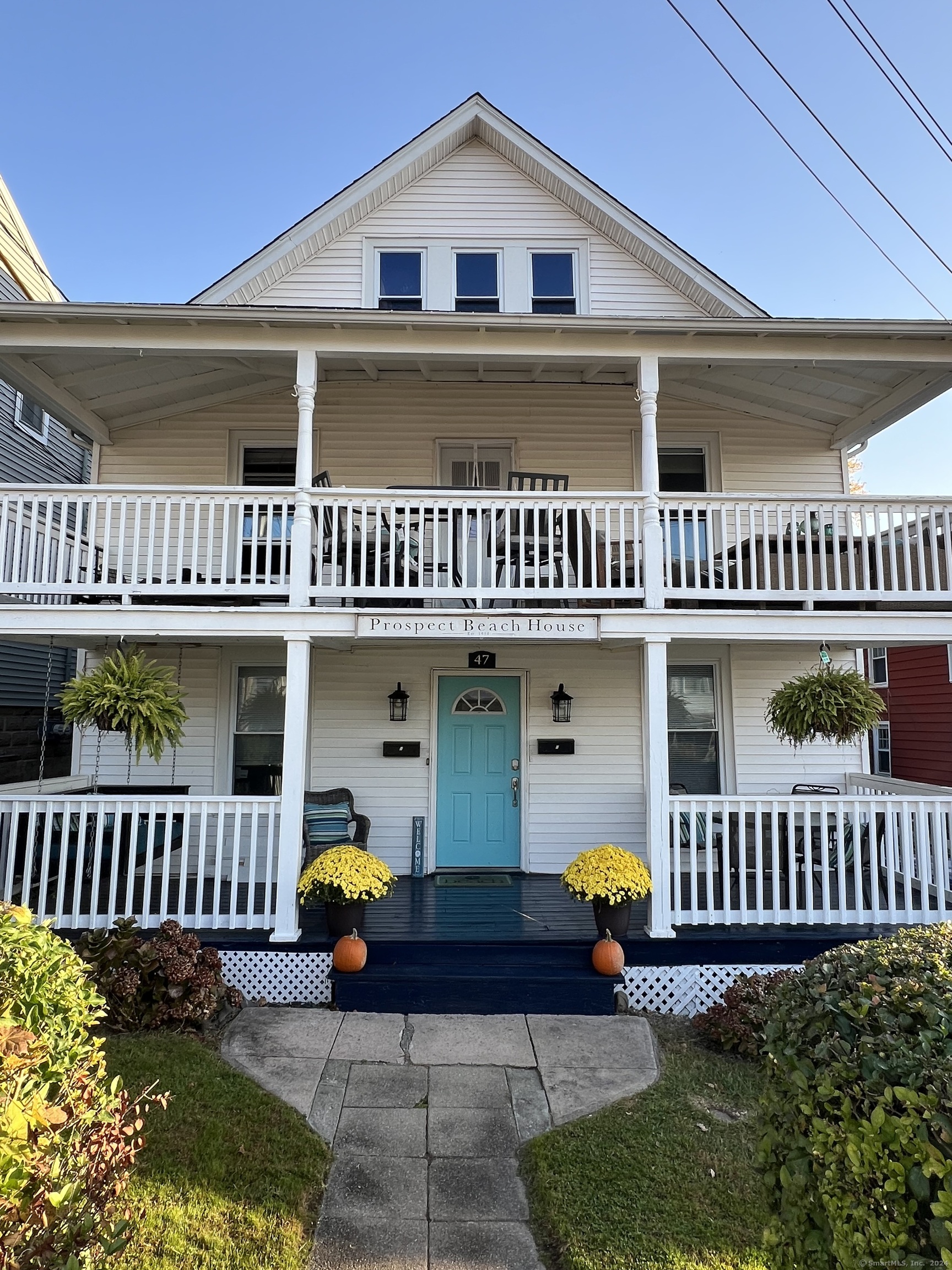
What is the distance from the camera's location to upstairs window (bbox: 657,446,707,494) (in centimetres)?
919

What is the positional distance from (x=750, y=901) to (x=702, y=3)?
840 centimetres

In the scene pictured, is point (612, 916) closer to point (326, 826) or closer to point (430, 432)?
point (326, 826)

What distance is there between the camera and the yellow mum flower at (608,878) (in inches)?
232

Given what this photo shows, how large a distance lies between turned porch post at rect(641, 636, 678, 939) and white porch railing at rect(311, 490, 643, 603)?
687 millimetres

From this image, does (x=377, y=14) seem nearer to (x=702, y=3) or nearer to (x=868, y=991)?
(x=702, y=3)

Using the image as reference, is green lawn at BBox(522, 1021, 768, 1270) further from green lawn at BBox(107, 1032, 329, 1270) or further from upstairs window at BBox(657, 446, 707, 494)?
upstairs window at BBox(657, 446, 707, 494)

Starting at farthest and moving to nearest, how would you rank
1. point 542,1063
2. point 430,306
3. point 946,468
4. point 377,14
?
point 946,468, point 430,306, point 377,14, point 542,1063

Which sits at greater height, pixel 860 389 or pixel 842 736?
pixel 860 389

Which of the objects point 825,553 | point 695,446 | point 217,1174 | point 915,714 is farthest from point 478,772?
point 915,714

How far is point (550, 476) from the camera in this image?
7277mm

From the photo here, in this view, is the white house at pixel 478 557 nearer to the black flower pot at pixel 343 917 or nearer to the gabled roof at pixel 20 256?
the black flower pot at pixel 343 917

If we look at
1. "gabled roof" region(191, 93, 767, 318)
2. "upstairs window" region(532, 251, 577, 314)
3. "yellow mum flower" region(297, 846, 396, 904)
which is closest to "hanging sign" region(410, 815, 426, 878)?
"yellow mum flower" region(297, 846, 396, 904)

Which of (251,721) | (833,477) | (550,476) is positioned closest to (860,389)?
(833,477)

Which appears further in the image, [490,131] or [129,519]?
[490,131]
